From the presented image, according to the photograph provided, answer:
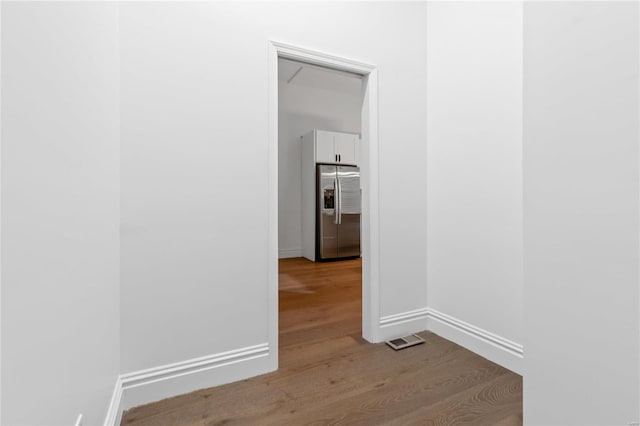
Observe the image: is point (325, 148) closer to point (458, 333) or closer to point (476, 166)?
point (476, 166)

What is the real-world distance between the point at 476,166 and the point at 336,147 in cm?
344

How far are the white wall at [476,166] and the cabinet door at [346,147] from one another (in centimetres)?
298

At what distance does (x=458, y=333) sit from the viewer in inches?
81.8

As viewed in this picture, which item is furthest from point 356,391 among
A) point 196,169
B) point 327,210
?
point 327,210

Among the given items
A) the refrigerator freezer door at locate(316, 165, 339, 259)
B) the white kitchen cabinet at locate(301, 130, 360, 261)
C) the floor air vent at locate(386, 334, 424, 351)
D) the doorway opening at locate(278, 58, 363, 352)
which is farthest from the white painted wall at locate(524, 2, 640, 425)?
the white kitchen cabinet at locate(301, 130, 360, 261)

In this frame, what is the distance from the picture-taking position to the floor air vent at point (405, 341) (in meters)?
2.03

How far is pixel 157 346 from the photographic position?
1514mm

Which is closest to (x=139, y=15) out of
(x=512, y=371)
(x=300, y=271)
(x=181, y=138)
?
(x=181, y=138)

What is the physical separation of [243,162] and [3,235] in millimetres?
1212

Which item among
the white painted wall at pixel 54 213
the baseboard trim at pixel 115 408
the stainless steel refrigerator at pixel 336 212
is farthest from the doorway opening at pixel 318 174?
the white painted wall at pixel 54 213

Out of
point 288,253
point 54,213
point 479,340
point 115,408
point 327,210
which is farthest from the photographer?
point 288,253

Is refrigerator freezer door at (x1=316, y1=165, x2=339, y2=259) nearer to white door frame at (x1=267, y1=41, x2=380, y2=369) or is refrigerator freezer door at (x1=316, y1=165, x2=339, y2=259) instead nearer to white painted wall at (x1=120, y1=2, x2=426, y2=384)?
white door frame at (x1=267, y1=41, x2=380, y2=369)

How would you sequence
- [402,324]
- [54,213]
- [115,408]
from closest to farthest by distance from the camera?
[54,213], [115,408], [402,324]

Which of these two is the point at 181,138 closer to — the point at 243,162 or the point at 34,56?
the point at 243,162
